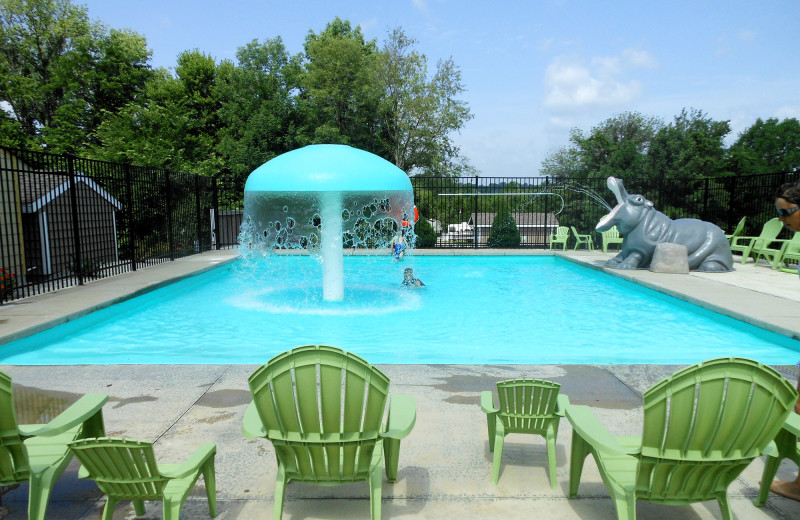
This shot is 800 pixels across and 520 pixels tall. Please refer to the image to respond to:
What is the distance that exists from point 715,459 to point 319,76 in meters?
27.0

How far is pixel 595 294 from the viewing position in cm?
1171

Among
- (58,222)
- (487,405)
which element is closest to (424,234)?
(58,222)

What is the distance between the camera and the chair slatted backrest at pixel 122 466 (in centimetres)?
229

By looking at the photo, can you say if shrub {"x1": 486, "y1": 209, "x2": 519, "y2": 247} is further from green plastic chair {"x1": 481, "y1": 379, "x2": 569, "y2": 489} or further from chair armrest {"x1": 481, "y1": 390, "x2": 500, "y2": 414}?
green plastic chair {"x1": 481, "y1": 379, "x2": 569, "y2": 489}

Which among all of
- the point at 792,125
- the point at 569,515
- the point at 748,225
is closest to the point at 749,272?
the point at 748,225

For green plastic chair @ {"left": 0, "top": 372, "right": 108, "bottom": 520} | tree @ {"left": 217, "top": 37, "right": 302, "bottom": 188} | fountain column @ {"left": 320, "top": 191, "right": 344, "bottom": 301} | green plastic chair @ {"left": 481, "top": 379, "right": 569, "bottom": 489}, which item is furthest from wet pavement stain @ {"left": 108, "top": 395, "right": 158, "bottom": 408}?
tree @ {"left": 217, "top": 37, "right": 302, "bottom": 188}

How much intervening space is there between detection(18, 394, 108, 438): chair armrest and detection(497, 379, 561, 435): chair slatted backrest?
239 cm

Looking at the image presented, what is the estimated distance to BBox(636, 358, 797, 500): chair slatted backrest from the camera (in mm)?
2330

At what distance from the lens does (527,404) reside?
3193 mm

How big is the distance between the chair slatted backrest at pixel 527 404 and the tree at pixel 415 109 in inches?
1024

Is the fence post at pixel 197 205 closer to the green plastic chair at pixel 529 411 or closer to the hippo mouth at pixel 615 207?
the hippo mouth at pixel 615 207

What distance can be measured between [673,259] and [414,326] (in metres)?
7.36

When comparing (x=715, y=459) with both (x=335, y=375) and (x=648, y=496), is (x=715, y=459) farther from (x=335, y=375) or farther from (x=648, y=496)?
(x=335, y=375)

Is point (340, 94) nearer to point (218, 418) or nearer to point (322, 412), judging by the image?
point (218, 418)
